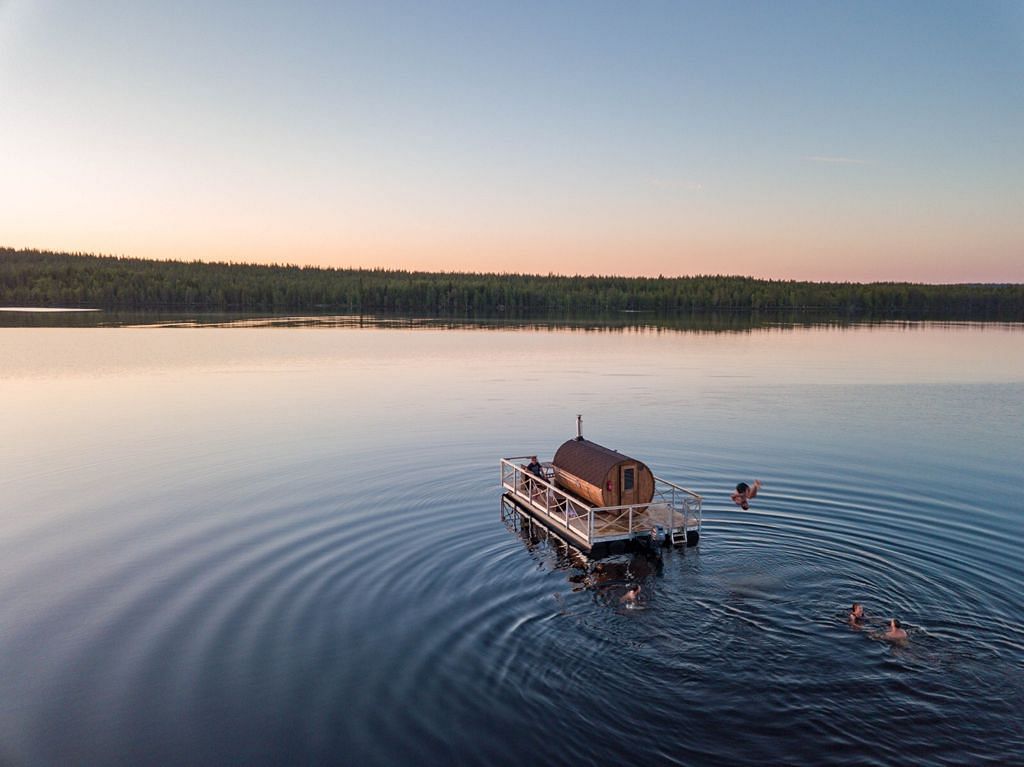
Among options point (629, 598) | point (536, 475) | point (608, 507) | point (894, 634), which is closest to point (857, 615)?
point (894, 634)

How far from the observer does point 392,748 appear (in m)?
15.6

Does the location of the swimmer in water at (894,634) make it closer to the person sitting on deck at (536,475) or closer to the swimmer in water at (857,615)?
the swimmer in water at (857,615)

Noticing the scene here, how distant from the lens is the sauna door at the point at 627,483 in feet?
94.8

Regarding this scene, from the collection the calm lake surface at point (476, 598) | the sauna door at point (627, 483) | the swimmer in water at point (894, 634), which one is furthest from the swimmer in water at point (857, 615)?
the sauna door at point (627, 483)

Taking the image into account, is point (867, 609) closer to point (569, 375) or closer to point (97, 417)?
point (97, 417)

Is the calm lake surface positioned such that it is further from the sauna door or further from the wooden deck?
the sauna door

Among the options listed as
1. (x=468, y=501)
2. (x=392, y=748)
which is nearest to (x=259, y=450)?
(x=468, y=501)

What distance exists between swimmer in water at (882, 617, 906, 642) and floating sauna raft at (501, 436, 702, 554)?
9.20 m

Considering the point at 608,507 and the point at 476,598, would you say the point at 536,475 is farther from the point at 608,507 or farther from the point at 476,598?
the point at 476,598

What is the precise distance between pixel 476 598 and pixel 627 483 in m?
9.11

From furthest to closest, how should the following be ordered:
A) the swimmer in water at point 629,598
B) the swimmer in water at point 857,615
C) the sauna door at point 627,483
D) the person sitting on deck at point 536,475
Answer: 1. the person sitting on deck at point 536,475
2. the sauna door at point 627,483
3. the swimmer in water at point 629,598
4. the swimmer in water at point 857,615

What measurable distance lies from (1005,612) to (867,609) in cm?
442

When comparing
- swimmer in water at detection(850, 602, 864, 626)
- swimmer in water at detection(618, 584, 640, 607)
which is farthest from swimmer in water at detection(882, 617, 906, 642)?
swimmer in water at detection(618, 584, 640, 607)

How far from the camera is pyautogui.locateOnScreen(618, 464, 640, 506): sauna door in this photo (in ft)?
94.8
